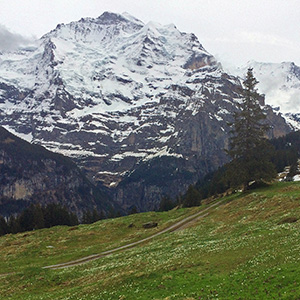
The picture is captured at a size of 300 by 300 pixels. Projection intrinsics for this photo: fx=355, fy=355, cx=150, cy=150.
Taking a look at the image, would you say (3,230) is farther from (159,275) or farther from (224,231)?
(159,275)

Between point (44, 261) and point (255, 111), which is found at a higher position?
point (255, 111)

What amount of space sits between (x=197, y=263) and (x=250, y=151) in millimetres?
50843

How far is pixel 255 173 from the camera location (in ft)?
247

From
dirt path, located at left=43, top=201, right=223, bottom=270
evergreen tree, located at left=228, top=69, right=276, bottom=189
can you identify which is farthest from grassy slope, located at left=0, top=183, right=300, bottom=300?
evergreen tree, located at left=228, top=69, right=276, bottom=189

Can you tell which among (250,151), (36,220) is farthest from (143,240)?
(36,220)

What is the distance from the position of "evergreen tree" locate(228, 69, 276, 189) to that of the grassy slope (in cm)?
546

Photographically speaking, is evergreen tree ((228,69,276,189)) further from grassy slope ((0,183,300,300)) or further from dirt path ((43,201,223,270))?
dirt path ((43,201,223,270))

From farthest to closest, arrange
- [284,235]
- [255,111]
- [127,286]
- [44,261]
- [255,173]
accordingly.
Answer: [255,111], [255,173], [44,261], [284,235], [127,286]

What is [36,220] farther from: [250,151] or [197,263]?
[197,263]

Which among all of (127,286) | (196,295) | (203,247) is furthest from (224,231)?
(196,295)

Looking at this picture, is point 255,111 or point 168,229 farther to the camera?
point 255,111

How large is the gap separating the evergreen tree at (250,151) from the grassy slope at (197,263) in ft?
17.9

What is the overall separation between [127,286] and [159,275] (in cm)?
310

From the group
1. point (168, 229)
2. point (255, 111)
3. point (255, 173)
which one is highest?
point (255, 111)
